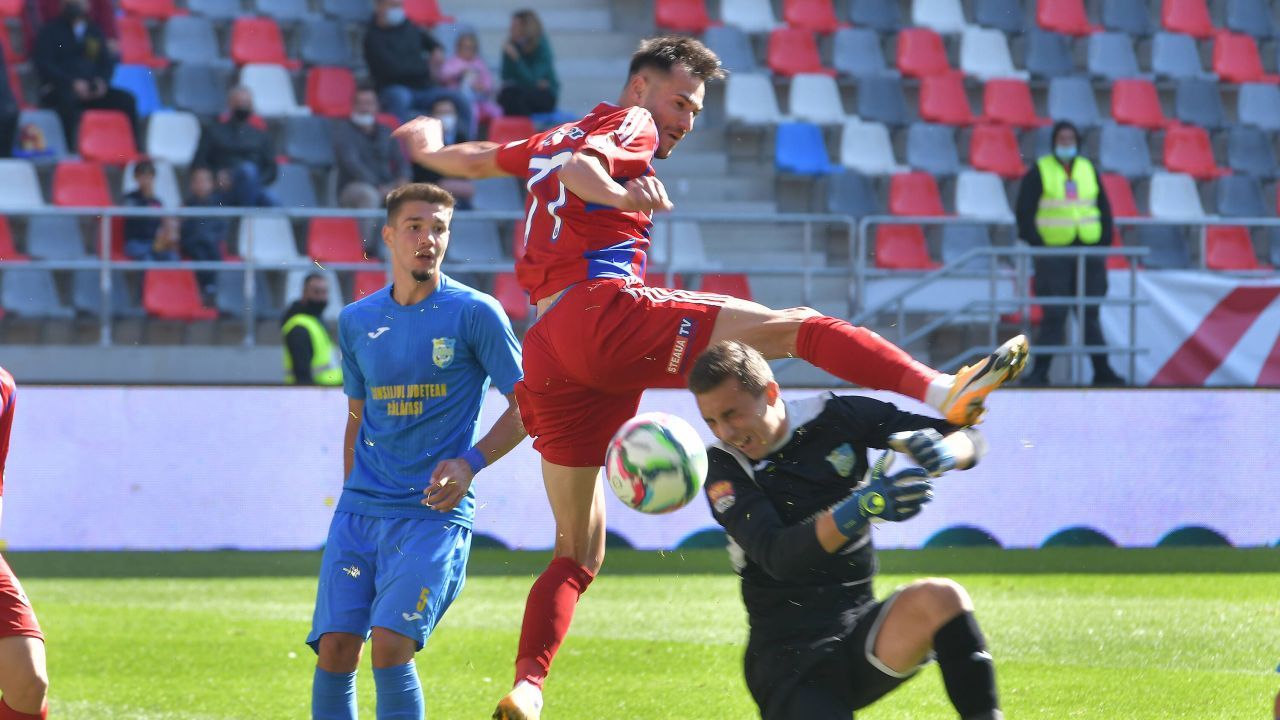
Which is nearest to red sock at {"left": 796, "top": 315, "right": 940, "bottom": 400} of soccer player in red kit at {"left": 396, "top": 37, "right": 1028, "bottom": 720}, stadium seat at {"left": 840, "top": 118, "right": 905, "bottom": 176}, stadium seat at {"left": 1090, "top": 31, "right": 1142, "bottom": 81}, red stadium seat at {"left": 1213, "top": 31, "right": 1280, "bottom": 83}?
soccer player in red kit at {"left": 396, "top": 37, "right": 1028, "bottom": 720}

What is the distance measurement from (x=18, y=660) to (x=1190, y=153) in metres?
15.0

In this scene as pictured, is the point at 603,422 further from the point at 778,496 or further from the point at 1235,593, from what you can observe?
the point at 1235,593

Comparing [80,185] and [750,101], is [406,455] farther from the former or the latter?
[750,101]

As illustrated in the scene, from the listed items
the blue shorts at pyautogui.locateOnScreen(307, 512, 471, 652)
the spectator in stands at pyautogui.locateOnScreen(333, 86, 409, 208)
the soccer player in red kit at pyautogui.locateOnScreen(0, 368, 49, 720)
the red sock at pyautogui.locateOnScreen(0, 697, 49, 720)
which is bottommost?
the red sock at pyautogui.locateOnScreen(0, 697, 49, 720)

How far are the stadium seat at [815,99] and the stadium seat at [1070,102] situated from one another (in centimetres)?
231

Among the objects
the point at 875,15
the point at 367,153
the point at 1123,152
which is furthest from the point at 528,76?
the point at 1123,152

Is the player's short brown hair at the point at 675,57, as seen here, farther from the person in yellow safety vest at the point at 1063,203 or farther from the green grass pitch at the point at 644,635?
the person in yellow safety vest at the point at 1063,203

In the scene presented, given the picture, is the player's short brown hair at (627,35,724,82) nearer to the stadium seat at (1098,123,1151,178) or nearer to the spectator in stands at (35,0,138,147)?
the spectator in stands at (35,0,138,147)

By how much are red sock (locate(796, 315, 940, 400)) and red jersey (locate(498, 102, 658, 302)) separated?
71cm

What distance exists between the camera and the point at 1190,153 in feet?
56.4

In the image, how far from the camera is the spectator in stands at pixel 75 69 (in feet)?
47.5

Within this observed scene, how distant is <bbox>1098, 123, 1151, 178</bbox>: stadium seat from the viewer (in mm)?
16781

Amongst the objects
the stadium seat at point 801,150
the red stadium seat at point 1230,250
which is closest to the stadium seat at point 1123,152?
the red stadium seat at point 1230,250

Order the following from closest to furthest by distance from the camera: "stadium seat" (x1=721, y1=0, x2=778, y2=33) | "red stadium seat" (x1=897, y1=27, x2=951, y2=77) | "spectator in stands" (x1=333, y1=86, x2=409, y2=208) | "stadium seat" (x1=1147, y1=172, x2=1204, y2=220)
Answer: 1. "spectator in stands" (x1=333, y1=86, x2=409, y2=208)
2. "stadium seat" (x1=1147, y1=172, x2=1204, y2=220)
3. "red stadium seat" (x1=897, y1=27, x2=951, y2=77)
4. "stadium seat" (x1=721, y1=0, x2=778, y2=33)
